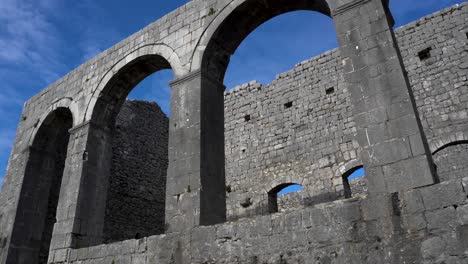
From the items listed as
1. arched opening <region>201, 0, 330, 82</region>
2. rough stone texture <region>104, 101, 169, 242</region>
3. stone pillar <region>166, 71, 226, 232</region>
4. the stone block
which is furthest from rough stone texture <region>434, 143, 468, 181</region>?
rough stone texture <region>104, 101, 169, 242</region>

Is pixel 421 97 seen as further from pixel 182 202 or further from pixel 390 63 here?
pixel 182 202

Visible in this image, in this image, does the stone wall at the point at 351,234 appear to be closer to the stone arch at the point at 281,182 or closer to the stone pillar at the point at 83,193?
the stone pillar at the point at 83,193

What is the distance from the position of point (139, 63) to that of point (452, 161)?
8500 millimetres

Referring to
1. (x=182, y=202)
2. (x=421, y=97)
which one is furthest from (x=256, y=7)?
(x=421, y=97)

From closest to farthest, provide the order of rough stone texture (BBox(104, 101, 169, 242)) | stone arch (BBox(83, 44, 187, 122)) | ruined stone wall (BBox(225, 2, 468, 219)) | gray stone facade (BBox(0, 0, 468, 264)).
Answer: gray stone facade (BBox(0, 0, 468, 264)) → stone arch (BBox(83, 44, 187, 122)) → ruined stone wall (BBox(225, 2, 468, 219)) → rough stone texture (BBox(104, 101, 169, 242))

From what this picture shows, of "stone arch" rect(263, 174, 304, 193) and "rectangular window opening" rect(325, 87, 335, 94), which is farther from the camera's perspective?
"rectangular window opening" rect(325, 87, 335, 94)

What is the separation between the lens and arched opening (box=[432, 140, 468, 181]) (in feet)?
33.7

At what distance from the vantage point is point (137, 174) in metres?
13.6

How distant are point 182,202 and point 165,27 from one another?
356 cm

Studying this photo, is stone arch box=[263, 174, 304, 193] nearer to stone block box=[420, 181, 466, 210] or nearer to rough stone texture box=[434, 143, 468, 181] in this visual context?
rough stone texture box=[434, 143, 468, 181]

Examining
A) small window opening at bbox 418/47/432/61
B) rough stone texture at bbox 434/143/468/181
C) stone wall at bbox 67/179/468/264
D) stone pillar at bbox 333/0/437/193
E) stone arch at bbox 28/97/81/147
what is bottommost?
stone wall at bbox 67/179/468/264

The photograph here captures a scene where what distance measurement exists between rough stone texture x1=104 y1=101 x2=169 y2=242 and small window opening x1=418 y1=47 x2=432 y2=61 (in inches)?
369

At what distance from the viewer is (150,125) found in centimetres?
1495

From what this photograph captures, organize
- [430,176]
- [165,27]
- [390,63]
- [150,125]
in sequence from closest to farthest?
[430,176] < [390,63] < [165,27] < [150,125]
